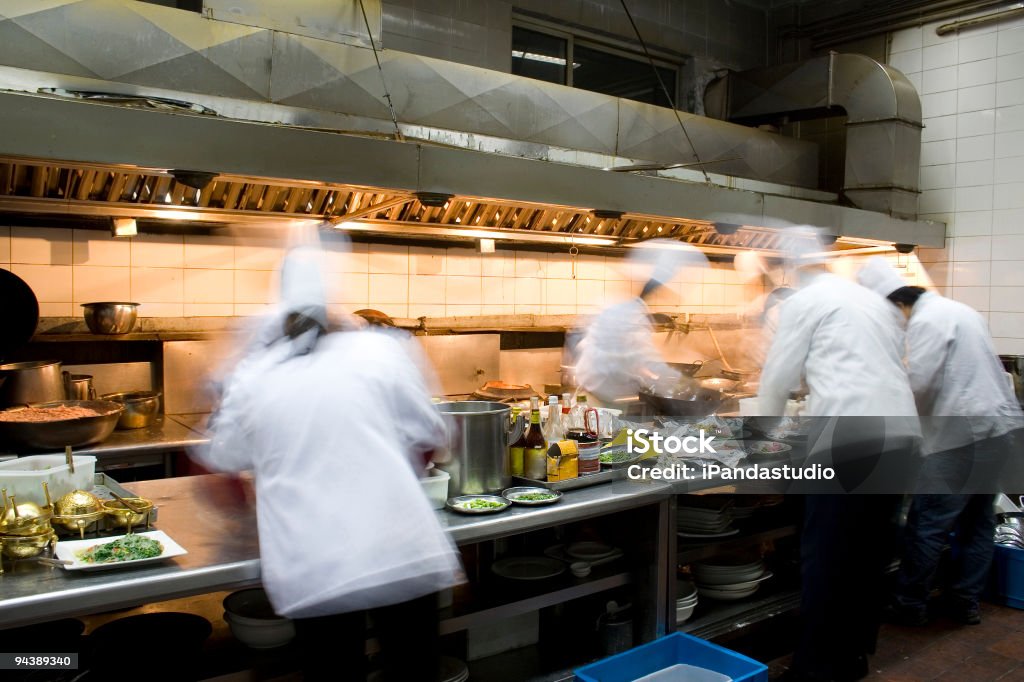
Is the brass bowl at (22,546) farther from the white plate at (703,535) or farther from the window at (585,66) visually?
the window at (585,66)

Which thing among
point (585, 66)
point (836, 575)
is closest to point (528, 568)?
point (836, 575)

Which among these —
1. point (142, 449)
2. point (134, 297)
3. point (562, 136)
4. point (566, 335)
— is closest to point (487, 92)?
point (562, 136)

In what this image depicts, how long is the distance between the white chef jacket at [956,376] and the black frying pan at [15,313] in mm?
4481

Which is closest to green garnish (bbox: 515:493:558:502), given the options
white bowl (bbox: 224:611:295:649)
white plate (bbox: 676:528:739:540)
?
white bowl (bbox: 224:611:295:649)

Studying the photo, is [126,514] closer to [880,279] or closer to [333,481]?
[333,481]

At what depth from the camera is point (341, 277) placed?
520cm

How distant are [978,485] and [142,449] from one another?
422 centimetres

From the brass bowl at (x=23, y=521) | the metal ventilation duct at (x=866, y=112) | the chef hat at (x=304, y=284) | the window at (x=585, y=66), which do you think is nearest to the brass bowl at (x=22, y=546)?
the brass bowl at (x=23, y=521)

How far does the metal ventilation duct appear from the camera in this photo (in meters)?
6.34

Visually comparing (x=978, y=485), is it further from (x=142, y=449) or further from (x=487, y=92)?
(x=142, y=449)

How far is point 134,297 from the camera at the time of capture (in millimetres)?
4566

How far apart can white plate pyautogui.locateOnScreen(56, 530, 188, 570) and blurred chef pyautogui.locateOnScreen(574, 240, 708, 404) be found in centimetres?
300

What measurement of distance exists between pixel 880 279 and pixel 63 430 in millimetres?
4057

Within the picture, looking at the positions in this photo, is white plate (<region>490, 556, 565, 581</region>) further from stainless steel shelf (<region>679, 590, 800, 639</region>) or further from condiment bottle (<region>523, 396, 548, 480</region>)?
stainless steel shelf (<region>679, 590, 800, 639</region>)
